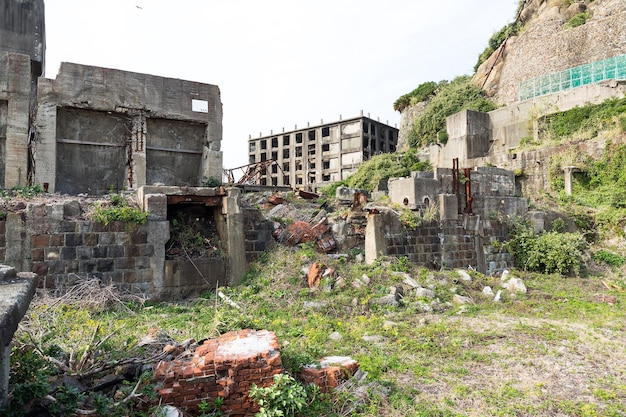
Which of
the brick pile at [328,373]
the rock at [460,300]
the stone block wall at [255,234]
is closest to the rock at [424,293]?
the rock at [460,300]

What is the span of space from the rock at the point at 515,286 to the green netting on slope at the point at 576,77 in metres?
16.3

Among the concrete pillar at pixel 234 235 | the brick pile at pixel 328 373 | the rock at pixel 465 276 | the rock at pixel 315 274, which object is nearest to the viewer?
the brick pile at pixel 328 373

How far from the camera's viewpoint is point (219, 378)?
382 cm

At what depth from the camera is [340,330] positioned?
595cm

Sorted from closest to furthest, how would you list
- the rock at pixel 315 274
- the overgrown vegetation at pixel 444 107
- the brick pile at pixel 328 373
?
the brick pile at pixel 328 373 → the rock at pixel 315 274 → the overgrown vegetation at pixel 444 107

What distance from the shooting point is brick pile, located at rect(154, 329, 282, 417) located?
3.73 metres

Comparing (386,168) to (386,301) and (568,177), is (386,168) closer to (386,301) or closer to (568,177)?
(568,177)

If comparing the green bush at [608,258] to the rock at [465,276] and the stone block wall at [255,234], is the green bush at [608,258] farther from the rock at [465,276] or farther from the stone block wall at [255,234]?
the stone block wall at [255,234]

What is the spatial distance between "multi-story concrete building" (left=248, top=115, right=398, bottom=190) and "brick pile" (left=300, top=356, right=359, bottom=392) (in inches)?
1515

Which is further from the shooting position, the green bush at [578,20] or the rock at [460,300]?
the green bush at [578,20]

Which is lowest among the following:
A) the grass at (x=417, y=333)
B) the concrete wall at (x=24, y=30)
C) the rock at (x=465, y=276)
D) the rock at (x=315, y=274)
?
the grass at (x=417, y=333)

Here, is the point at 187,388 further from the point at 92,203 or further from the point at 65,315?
the point at 92,203

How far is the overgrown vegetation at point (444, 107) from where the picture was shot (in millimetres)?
26112

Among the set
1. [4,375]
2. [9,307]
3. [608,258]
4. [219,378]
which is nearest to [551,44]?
[608,258]
